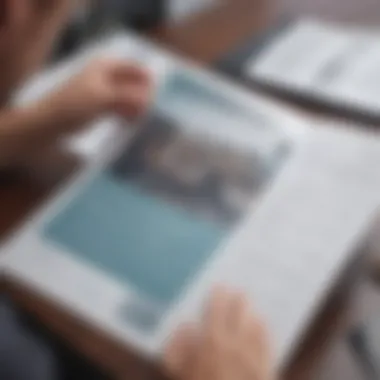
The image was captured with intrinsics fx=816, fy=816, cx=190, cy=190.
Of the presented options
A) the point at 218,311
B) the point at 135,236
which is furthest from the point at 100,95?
the point at 218,311

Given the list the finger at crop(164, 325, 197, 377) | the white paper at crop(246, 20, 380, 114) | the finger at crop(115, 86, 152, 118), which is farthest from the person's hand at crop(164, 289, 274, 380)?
the white paper at crop(246, 20, 380, 114)

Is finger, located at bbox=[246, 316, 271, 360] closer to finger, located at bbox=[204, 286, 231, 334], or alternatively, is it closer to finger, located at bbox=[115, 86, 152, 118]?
finger, located at bbox=[204, 286, 231, 334]

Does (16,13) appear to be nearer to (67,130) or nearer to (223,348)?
(67,130)

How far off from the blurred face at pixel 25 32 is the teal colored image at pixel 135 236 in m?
0.13

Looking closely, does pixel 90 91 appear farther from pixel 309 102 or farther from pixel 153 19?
pixel 153 19

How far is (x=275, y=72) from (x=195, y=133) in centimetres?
21

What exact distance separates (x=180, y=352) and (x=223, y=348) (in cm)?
3

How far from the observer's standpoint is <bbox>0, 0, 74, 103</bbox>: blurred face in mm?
672

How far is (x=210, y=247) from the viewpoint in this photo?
0.66m

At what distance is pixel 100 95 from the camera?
733mm

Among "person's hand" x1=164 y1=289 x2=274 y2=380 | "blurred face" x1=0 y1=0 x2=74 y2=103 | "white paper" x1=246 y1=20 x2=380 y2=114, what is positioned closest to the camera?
"person's hand" x1=164 y1=289 x2=274 y2=380

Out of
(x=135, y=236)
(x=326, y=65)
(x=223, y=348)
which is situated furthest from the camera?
(x=326, y=65)

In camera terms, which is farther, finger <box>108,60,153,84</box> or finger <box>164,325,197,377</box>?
finger <box>108,60,153,84</box>

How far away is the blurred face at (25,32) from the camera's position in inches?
26.5
